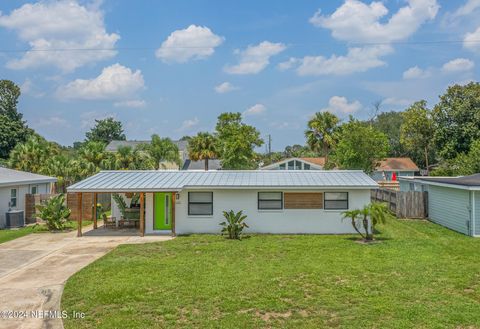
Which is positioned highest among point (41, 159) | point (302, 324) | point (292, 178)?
point (41, 159)

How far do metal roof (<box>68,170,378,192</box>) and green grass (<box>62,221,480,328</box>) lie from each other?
3.24 meters

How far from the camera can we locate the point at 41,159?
104 feet

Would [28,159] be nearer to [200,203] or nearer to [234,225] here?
[200,203]

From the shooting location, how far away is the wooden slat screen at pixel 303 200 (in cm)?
1766

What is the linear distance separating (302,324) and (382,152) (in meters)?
28.0

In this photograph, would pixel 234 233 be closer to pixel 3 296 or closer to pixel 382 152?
pixel 3 296

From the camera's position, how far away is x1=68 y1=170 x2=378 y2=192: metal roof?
56.1 ft

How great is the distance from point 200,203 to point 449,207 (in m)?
11.8

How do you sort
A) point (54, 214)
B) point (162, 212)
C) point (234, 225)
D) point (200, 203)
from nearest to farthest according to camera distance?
1. point (234, 225)
2. point (200, 203)
3. point (162, 212)
4. point (54, 214)

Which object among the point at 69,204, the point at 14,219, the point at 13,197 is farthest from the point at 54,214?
the point at 69,204

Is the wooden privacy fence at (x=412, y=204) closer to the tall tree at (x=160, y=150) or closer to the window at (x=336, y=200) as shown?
the window at (x=336, y=200)

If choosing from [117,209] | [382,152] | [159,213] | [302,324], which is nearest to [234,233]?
[159,213]

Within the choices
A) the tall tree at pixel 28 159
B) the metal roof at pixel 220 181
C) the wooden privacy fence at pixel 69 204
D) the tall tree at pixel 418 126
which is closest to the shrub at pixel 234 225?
the metal roof at pixel 220 181

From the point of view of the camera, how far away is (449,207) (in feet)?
60.3
